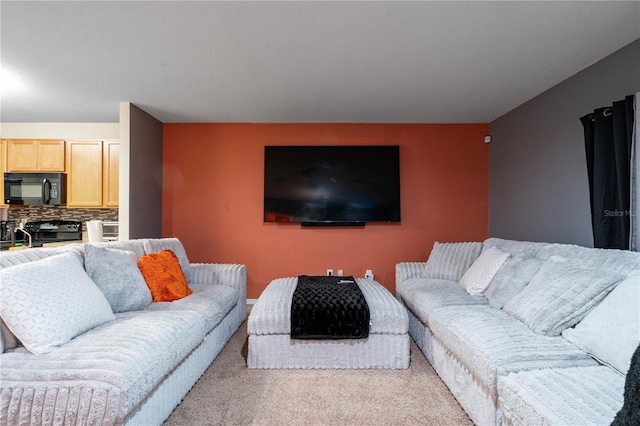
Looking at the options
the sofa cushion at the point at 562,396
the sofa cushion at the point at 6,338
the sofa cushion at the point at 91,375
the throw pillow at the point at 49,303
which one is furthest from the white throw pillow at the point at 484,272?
the sofa cushion at the point at 6,338

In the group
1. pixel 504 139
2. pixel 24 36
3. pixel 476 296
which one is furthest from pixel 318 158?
pixel 24 36

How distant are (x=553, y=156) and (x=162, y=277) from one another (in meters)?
3.75

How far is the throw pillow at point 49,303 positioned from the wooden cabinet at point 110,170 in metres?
3.03

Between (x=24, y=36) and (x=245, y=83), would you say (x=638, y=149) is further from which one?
(x=24, y=36)

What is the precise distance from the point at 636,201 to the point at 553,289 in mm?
1057

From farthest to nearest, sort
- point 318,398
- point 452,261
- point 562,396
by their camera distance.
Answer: point 452,261 → point 318,398 → point 562,396

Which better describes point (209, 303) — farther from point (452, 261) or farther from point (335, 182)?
point (335, 182)

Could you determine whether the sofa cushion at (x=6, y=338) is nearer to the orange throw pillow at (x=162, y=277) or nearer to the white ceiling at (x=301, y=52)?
the orange throw pillow at (x=162, y=277)

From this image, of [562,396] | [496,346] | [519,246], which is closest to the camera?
[562,396]

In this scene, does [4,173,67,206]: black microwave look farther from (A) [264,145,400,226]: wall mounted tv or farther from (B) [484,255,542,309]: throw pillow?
(B) [484,255,542,309]: throw pillow

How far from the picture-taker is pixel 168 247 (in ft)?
11.0

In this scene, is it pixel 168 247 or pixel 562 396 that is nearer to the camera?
pixel 562 396

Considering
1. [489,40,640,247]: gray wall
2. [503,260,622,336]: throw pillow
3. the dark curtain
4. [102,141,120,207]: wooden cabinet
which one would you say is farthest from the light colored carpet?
[102,141,120,207]: wooden cabinet

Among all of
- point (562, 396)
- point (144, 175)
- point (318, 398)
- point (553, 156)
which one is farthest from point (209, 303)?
point (553, 156)
